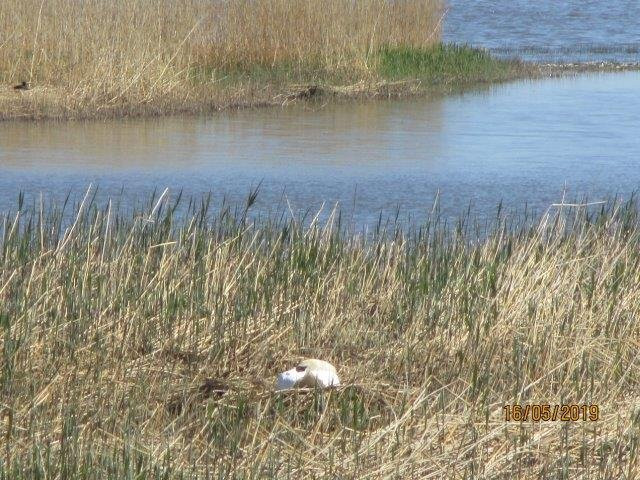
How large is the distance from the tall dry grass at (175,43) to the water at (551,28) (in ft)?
21.5

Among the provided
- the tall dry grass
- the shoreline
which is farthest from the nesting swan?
the tall dry grass

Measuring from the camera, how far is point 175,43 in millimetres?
15117

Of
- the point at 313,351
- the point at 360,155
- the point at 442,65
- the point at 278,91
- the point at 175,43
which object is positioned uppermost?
the point at 175,43

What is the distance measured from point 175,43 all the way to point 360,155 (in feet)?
15.2

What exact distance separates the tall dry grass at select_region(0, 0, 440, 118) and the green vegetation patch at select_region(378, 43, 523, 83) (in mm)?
263

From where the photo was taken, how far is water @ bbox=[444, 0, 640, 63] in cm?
2412

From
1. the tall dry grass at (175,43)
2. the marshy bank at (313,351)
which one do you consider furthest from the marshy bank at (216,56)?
the marshy bank at (313,351)

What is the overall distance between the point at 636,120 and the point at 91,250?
9611mm

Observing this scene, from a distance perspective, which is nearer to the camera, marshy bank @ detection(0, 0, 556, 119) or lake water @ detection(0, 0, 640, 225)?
lake water @ detection(0, 0, 640, 225)

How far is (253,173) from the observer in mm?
10281
